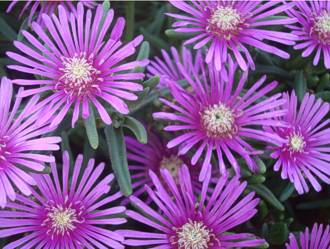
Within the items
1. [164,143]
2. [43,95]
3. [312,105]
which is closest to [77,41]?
[43,95]

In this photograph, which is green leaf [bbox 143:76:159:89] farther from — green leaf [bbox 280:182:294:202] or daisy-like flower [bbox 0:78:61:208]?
green leaf [bbox 280:182:294:202]

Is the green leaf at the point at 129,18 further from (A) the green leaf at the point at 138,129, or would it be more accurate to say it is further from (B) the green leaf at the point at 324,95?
(B) the green leaf at the point at 324,95

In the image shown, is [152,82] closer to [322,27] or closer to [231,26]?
[231,26]

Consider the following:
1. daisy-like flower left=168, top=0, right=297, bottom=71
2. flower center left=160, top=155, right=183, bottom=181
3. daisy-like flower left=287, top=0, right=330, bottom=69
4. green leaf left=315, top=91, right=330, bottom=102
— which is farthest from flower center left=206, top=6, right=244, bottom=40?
flower center left=160, top=155, right=183, bottom=181

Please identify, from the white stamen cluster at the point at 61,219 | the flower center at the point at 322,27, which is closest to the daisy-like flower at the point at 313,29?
the flower center at the point at 322,27

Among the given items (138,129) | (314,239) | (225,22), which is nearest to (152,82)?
(138,129)

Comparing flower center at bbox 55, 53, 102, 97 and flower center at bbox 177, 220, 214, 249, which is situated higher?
flower center at bbox 55, 53, 102, 97
